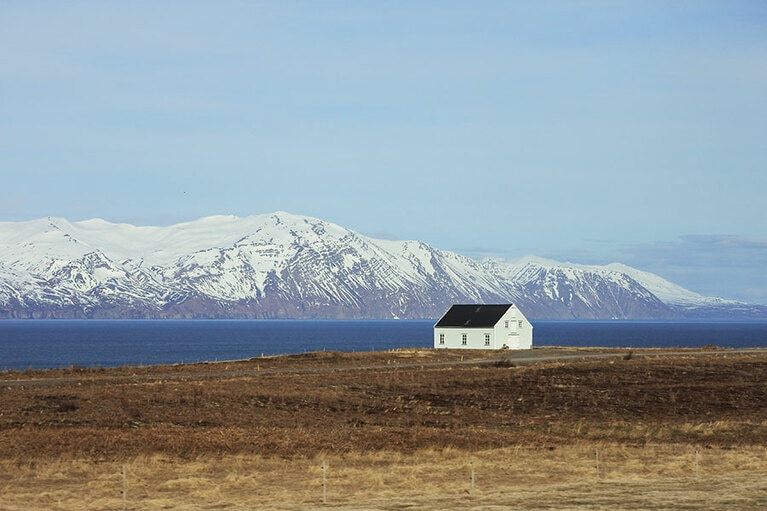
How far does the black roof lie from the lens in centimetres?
11256

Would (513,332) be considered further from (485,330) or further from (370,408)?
(370,408)

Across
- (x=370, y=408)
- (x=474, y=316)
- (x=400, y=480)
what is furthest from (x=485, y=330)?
(x=400, y=480)

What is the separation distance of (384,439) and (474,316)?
245 feet

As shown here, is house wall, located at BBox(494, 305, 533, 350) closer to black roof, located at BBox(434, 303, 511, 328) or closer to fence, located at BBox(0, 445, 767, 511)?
black roof, located at BBox(434, 303, 511, 328)

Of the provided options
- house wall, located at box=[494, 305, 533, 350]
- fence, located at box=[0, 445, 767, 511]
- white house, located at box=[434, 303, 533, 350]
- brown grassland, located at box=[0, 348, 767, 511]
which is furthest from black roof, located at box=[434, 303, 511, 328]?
fence, located at box=[0, 445, 767, 511]

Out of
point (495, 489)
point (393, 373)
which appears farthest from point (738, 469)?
point (393, 373)

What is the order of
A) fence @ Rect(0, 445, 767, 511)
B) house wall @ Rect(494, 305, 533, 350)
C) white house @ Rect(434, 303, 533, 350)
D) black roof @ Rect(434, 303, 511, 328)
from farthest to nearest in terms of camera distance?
black roof @ Rect(434, 303, 511, 328) → house wall @ Rect(494, 305, 533, 350) → white house @ Rect(434, 303, 533, 350) → fence @ Rect(0, 445, 767, 511)

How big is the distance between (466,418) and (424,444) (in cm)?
1084

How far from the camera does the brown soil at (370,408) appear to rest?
39.1 meters

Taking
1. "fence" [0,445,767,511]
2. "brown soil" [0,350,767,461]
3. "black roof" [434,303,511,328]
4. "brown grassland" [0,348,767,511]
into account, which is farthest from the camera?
"black roof" [434,303,511,328]

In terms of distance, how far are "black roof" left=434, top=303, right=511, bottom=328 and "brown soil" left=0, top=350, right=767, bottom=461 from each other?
101ft

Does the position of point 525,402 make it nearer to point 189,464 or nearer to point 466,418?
point 466,418

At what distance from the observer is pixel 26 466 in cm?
3316

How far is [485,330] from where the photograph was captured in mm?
111312
